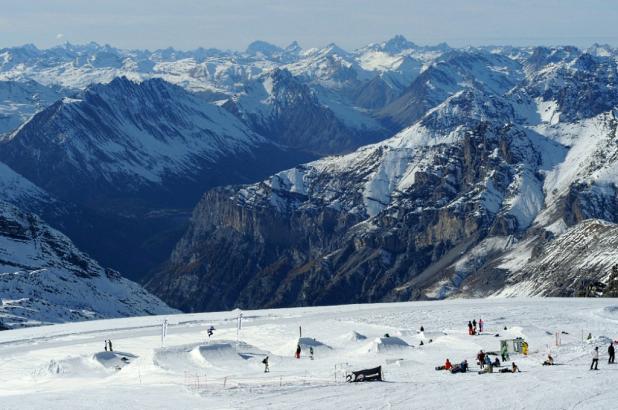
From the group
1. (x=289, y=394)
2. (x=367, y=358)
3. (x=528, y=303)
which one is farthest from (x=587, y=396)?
(x=528, y=303)

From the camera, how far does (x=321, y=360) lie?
324 ft

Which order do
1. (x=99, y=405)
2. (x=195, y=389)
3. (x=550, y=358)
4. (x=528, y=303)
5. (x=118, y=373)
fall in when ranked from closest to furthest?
(x=99, y=405)
(x=195, y=389)
(x=550, y=358)
(x=118, y=373)
(x=528, y=303)

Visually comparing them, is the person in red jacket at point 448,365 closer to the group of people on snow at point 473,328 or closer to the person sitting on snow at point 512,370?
the person sitting on snow at point 512,370

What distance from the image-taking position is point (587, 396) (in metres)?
70.4

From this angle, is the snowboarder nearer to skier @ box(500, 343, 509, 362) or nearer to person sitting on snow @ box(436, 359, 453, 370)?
person sitting on snow @ box(436, 359, 453, 370)

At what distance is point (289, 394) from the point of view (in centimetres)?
7725

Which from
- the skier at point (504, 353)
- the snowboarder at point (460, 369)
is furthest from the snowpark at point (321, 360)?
the skier at point (504, 353)

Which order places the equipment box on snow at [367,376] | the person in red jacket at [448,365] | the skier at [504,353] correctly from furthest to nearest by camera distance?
the skier at [504,353] → the person in red jacket at [448,365] → the equipment box on snow at [367,376]

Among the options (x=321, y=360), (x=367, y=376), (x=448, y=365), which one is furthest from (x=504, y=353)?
(x=321, y=360)

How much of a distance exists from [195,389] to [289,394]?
845cm

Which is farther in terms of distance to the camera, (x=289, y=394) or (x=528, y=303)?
(x=528, y=303)

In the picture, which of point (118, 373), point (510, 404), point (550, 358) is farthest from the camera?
point (118, 373)

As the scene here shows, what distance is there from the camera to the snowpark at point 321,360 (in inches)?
2916

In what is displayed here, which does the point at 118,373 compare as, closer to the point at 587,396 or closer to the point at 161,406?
the point at 161,406
